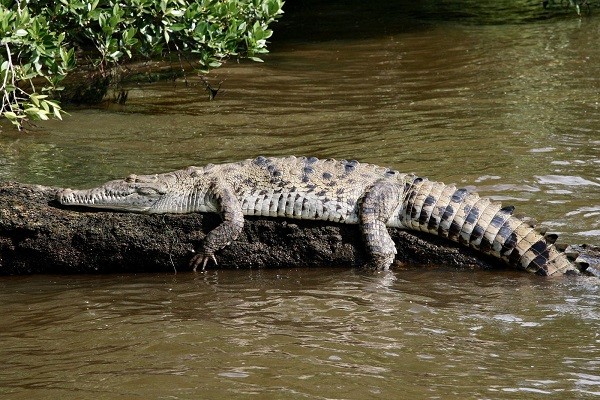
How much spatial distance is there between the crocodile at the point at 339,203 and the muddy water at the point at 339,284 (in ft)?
0.83

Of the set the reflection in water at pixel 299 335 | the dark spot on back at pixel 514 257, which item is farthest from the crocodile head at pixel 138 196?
the dark spot on back at pixel 514 257

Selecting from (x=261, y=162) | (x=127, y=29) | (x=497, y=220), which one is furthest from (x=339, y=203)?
(x=127, y=29)

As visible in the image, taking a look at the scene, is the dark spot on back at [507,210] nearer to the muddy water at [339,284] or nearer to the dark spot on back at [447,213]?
the dark spot on back at [447,213]

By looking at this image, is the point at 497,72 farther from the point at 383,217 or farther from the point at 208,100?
the point at 383,217

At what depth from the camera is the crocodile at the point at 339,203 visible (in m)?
6.34

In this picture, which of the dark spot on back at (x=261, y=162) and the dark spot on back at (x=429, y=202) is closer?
the dark spot on back at (x=429, y=202)

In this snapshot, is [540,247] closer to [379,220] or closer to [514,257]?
Answer: [514,257]

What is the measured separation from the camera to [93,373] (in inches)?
177

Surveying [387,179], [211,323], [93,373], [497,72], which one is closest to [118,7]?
[387,179]

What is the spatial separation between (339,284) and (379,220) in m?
0.64

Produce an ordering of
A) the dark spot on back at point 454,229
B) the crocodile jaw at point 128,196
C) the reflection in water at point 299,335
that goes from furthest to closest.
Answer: the crocodile jaw at point 128,196, the dark spot on back at point 454,229, the reflection in water at point 299,335

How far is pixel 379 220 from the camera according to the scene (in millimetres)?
6434

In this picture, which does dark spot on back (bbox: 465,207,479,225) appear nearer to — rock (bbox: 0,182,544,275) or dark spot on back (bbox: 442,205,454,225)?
dark spot on back (bbox: 442,205,454,225)

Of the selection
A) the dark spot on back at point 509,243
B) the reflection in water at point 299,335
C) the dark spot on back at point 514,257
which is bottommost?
the reflection in water at point 299,335
